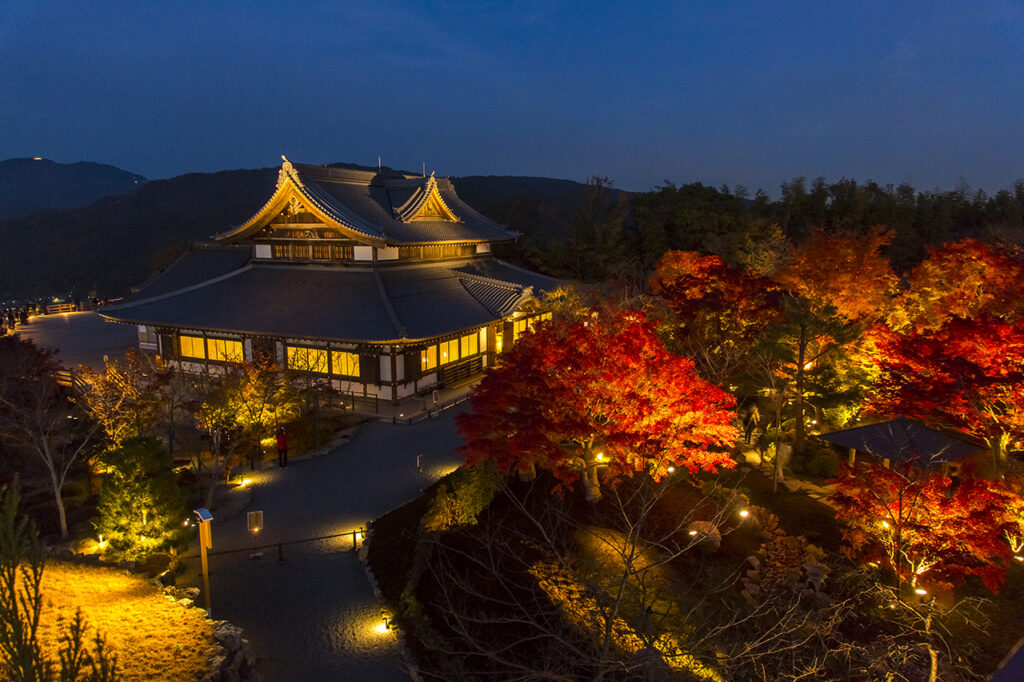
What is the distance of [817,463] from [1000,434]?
413 cm

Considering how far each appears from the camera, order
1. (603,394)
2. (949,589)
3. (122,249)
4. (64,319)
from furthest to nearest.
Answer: (122,249) < (64,319) < (603,394) < (949,589)

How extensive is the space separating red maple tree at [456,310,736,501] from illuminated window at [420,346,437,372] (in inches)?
482

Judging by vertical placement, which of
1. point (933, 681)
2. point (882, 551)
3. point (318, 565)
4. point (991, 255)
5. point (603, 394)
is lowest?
point (318, 565)

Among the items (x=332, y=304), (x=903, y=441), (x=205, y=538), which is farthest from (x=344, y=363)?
(x=903, y=441)

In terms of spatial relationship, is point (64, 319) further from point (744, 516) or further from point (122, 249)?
point (122, 249)

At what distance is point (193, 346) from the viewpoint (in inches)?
1089

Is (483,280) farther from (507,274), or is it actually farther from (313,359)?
(313,359)

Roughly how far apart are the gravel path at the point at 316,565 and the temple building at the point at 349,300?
211 inches

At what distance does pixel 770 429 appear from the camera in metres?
17.6

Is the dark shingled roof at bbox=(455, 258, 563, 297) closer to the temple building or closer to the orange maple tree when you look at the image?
the temple building

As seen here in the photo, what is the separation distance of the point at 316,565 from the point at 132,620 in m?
3.40

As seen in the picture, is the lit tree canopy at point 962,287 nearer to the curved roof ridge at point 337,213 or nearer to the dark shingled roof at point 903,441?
the dark shingled roof at point 903,441

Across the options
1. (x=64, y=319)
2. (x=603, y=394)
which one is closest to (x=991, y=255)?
(x=603, y=394)

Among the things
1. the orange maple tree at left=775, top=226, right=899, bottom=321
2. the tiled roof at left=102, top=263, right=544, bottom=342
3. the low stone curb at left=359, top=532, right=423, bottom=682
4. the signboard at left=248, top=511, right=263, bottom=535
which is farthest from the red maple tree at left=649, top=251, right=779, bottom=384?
the signboard at left=248, top=511, right=263, bottom=535
